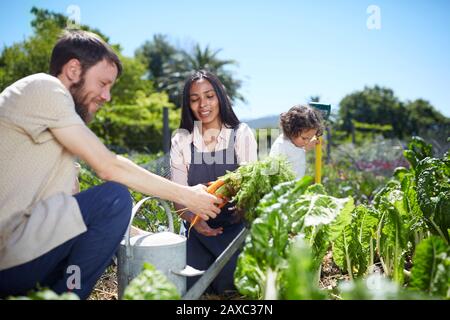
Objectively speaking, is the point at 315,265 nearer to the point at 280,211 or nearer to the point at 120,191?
the point at 280,211

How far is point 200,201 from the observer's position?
2.01m

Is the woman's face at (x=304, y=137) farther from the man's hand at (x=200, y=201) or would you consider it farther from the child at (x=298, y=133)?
the man's hand at (x=200, y=201)

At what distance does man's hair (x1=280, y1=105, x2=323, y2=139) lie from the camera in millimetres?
3605

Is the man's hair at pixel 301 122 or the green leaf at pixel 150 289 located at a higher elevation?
the man's hair at pixel 301 122

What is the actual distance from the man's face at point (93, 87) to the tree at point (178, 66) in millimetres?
A: 28572

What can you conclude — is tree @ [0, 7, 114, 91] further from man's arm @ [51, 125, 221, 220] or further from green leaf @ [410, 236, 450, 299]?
green leaf @ [410, 236, 450, 299]

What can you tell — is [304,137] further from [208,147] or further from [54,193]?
[54,193]

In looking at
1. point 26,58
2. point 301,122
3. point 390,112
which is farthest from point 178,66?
point 301,122

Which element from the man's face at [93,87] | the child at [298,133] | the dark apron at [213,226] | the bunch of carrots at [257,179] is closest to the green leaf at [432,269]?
the bunch of carrots at [257,179]

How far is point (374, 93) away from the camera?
157 feet

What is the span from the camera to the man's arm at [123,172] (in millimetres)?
1738

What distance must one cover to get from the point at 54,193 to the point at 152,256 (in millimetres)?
556
